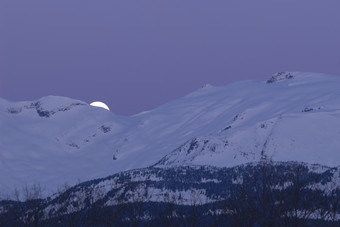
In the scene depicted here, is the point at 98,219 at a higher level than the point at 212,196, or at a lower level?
lower

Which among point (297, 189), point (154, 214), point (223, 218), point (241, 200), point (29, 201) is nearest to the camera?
point (297, 189)

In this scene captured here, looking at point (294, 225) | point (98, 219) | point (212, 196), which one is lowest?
point (294, 225)

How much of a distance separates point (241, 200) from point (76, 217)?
21.8 meters

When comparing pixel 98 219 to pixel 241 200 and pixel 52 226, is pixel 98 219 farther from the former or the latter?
pixel 241 200

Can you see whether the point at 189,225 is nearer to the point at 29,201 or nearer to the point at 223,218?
the point at 223,218

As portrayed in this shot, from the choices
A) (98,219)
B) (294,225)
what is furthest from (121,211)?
(294,225)

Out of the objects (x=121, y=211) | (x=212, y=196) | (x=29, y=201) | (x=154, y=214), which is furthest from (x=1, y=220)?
(x=212, y=196)

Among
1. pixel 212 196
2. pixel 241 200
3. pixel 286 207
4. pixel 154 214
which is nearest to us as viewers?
pixel 286 207

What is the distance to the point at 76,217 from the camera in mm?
83000

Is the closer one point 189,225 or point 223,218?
point 223,218

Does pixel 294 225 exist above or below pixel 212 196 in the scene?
below

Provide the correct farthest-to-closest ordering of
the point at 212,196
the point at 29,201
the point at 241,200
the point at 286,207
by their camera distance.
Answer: the point at 212,196 < the point at 29,201 < the point at 241,200 < the point at 286,207

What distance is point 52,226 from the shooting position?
99625 millimetres

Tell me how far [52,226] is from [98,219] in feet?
49.6
